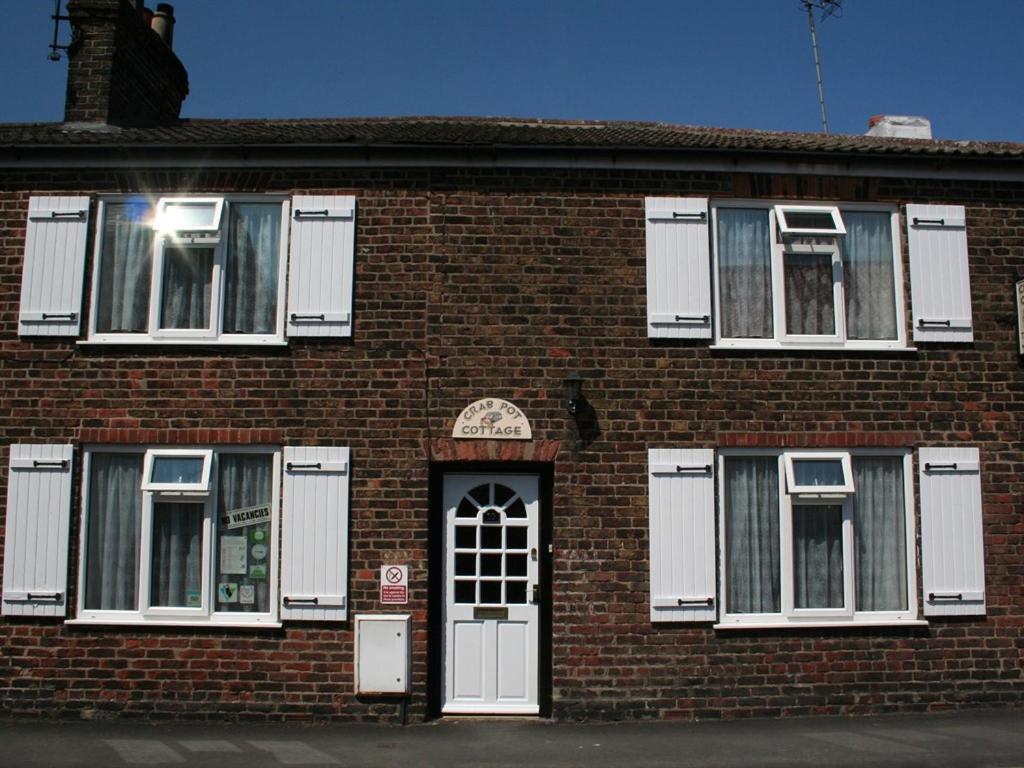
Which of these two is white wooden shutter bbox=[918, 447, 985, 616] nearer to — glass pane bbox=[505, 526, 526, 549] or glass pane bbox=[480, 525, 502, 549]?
glass pane bbox=[505, 526, 526, 549]

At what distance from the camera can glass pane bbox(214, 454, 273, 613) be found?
9.19m

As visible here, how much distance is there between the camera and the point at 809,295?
9.77 metres

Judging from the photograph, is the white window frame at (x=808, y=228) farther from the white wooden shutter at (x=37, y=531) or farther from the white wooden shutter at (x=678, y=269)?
the white wooden shutter at (x=37, y=531)

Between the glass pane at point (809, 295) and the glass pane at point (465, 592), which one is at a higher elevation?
the glass pane at point (809, 295)

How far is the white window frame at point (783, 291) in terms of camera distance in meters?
9.59

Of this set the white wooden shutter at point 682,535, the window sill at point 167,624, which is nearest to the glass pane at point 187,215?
the window sill at point 167,624

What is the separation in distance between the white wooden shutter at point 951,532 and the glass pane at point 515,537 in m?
3.74

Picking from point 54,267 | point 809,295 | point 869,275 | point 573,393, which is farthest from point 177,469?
point 869,275

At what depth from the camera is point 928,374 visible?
379 inches

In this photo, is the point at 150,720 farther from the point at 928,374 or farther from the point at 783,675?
the point at 928,374

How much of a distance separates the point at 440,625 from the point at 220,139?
504 centimetres

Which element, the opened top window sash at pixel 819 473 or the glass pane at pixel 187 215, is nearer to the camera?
the opened top window sash at pixel 819 473

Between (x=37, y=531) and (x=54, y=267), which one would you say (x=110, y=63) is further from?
(x=37, y=531)

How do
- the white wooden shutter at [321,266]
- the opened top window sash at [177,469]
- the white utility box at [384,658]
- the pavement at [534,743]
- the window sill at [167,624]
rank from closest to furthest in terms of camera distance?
the pavement at [534,743] < the white utility box at [384,658] < the window sill at [167,624] < the opened top window sash at [177,469] < the white wooden shutter at [321,266]
